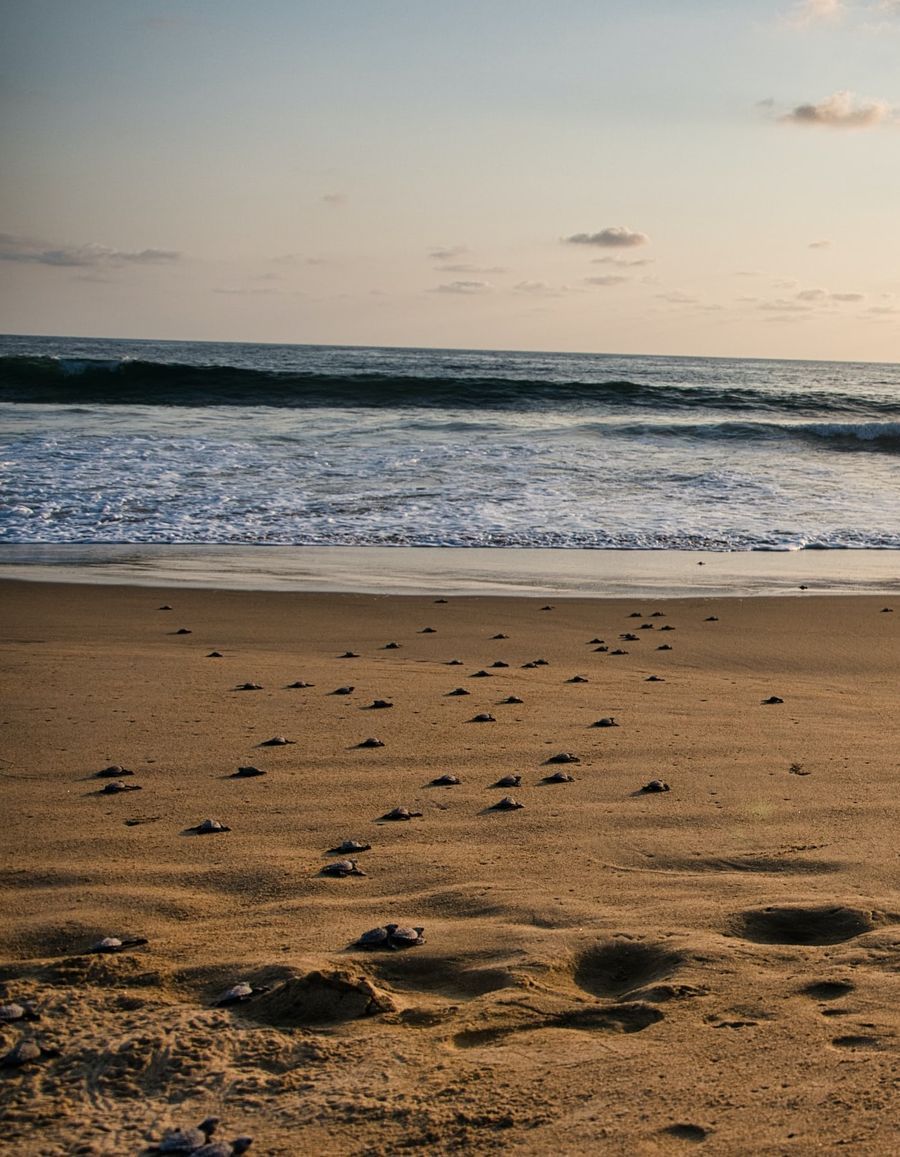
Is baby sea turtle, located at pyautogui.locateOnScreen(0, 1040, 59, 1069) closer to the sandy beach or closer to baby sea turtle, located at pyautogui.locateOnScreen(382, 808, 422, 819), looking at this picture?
the sandy beach

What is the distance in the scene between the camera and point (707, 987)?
2.78 m

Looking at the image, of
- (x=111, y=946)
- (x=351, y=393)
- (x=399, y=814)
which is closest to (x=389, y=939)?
(x=111, y=946)

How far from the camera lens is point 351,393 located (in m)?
35.7

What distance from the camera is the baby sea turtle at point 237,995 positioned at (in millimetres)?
2705

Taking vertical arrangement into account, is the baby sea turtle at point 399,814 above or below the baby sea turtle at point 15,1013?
above

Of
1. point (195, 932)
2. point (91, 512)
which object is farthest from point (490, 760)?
point (91, 512)

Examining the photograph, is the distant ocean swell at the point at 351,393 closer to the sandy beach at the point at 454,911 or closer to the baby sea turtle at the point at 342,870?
the sandy beach at the point at 454,911

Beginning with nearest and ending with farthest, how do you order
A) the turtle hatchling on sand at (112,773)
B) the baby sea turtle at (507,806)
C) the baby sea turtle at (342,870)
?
the baby sea turtle at (342,870) < the baby sea turtle at (507,806) < the turtle hatchling on sand at (112,773)

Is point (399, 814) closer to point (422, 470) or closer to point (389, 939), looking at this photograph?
point (389, 939)

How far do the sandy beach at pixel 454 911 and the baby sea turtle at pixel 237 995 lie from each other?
0.08 ft

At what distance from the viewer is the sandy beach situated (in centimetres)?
230

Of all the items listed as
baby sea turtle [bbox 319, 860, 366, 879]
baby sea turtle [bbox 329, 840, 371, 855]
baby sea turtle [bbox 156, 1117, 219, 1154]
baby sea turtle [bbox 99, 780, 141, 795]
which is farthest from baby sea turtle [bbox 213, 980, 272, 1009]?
baby sea turtle [bbox 99, 780, 141, 795]

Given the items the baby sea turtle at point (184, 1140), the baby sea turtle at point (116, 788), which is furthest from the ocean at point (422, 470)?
the baby sea turtle at point (184, 1140)

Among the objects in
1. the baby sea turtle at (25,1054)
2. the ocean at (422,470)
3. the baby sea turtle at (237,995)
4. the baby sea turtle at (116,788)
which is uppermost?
the ocean at (422,470)
